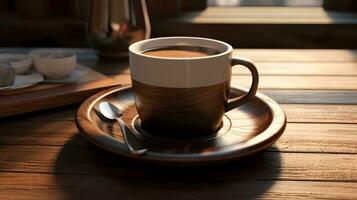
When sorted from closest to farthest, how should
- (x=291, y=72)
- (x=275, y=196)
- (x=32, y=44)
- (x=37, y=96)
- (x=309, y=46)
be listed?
(x=275, y=196) → (x=37, y=96) → (x=291, y=72) → (x=309, y=46) → (x=32, y=44)

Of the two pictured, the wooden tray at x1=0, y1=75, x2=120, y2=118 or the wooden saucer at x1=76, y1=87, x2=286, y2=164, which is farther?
the wooden tray at x1=0, y1=75, x2=120, y2=118

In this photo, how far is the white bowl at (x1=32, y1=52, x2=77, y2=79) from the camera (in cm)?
76

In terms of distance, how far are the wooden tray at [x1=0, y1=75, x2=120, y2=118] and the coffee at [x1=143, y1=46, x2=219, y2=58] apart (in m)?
0.20

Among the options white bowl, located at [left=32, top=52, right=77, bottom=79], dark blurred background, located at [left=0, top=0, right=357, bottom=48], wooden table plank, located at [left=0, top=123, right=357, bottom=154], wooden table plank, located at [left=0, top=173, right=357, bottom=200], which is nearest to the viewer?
wooden table plank, located at [left=0, top=173, right=357, bottom=200]

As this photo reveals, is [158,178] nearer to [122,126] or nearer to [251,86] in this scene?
[122,126]

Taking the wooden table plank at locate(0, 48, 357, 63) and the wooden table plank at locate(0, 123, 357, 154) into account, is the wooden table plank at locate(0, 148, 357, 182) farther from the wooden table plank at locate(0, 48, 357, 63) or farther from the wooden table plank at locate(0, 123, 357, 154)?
the wooden table plank at locate(0, 48, 357, 63)

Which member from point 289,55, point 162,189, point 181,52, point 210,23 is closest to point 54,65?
point 181,52

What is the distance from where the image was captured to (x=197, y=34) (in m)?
1.48

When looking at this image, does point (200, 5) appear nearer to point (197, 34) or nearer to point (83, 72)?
point (197, 34)

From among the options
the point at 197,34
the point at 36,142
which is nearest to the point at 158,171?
the point at 36,142

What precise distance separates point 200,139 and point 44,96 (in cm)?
28

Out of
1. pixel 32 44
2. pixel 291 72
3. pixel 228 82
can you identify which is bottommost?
pixel 32 44

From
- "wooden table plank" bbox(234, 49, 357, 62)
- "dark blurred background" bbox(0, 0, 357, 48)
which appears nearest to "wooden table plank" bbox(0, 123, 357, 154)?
"wooden table plank" bbox(234, 49, 357, 62)

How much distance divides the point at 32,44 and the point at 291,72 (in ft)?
3.35
